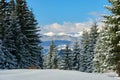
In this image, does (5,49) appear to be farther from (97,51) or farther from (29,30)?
(97,51)

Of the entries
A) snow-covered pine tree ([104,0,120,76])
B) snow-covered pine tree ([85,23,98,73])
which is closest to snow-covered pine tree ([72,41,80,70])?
snow-covered pine tree ([85,23,98,73])

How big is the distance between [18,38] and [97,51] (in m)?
16.0

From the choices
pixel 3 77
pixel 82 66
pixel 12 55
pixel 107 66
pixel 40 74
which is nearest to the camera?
pixel 3 77

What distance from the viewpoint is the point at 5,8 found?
174 ft

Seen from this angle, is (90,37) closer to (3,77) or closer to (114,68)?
(114,68)

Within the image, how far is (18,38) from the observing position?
43.2 meters

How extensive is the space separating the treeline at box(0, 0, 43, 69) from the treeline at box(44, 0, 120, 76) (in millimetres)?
8868

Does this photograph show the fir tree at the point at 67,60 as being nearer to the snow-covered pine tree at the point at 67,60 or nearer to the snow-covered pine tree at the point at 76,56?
the snow-covered pine tree at the point at 67,60

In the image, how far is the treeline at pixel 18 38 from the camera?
39928mm

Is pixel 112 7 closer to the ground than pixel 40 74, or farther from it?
farther from it

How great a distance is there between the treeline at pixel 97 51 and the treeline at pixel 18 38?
8868 millimetres

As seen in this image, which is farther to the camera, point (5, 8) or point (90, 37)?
point (90, 37)

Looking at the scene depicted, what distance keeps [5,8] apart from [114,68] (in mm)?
29786

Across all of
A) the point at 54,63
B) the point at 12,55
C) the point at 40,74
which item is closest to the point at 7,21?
the point at 12,55
